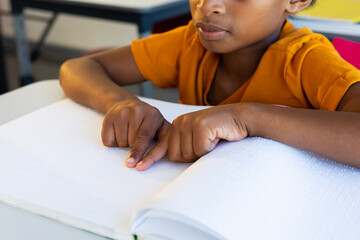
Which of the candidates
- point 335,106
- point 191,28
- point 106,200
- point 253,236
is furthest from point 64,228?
point 191,28

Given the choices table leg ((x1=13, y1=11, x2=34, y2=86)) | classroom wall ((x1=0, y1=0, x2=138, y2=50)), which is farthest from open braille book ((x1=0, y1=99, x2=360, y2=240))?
classroom wall ((x1=0, y1=0, x2=138, y2=50))

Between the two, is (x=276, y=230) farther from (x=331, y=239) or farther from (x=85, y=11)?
(x=85, y=11)

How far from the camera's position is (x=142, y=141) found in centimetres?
67

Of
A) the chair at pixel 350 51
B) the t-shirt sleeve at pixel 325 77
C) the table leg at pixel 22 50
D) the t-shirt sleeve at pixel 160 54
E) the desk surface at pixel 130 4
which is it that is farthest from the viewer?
the table leg at pixel 22 50

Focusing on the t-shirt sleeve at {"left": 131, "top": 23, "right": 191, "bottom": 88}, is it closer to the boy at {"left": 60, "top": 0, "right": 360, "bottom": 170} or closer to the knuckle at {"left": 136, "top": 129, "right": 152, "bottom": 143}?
the boy at {"left": 60, "top": 0, "right": 360, "bottom": 170}

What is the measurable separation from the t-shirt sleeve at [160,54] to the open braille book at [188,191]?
0.44 metres

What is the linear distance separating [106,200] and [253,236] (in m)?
0.17

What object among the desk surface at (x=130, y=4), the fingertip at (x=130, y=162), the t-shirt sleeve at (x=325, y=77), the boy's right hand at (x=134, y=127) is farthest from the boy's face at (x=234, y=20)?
the desk surface at (x=130, y=4)

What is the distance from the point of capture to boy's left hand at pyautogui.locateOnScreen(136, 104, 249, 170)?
0.61m

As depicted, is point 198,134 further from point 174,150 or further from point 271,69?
point 271,69

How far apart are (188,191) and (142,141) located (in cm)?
20

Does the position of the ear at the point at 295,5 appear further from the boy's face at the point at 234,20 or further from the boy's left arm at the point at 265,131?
the boy's left arm at the point at 265,131

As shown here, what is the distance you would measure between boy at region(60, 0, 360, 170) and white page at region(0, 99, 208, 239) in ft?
0.09

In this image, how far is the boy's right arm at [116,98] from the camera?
2.24 feet
